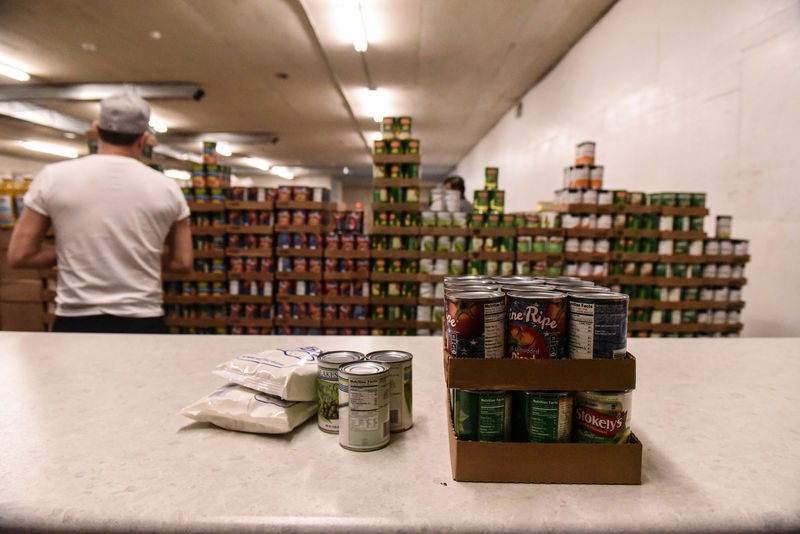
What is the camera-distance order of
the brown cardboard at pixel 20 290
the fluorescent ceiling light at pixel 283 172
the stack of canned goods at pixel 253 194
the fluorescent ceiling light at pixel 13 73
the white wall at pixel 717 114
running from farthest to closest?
1. the fluorescent ceiling light at pixel 283 172
2. the fluorescent ceiling light at pixel 13 73
3. the stack of canned goods at pixel 253 194
4. the brown cardboard at pixel 20 290
5. the white wall at pixel 717 114

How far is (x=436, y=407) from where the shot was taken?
1.14 meters

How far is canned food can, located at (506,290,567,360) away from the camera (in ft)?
2.72

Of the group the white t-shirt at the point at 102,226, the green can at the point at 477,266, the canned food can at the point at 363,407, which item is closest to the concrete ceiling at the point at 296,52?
the green can at the point at 477,266

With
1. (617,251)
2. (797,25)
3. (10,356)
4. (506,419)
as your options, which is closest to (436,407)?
(506,419)

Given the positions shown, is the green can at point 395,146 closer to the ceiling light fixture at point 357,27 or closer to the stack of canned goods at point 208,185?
the stack of canned goods at point 208,185

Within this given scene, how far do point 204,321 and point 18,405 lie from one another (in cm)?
338

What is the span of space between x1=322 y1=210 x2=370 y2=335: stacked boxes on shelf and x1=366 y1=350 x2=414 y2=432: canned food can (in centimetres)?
325

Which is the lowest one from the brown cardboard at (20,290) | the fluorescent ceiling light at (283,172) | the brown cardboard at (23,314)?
the brown cardboard at (23,314)

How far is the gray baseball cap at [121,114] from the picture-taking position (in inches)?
79.7

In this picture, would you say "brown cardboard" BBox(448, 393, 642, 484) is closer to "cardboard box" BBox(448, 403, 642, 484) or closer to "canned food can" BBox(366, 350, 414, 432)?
"cardboard box" BBox(448, 403, 642, 484)

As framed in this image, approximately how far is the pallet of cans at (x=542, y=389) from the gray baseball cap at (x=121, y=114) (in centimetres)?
192

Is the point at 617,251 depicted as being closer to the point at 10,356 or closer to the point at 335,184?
the point at 10,356

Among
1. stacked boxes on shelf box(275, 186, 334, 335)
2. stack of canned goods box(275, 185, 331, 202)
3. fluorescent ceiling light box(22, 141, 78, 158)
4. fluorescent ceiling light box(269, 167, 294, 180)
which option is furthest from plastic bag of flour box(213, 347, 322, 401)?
fluorescent ceiling light box(269, 167, 294, 180)

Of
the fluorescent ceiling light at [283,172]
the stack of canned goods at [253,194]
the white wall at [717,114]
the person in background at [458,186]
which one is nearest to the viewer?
the white wall at [717,114]
